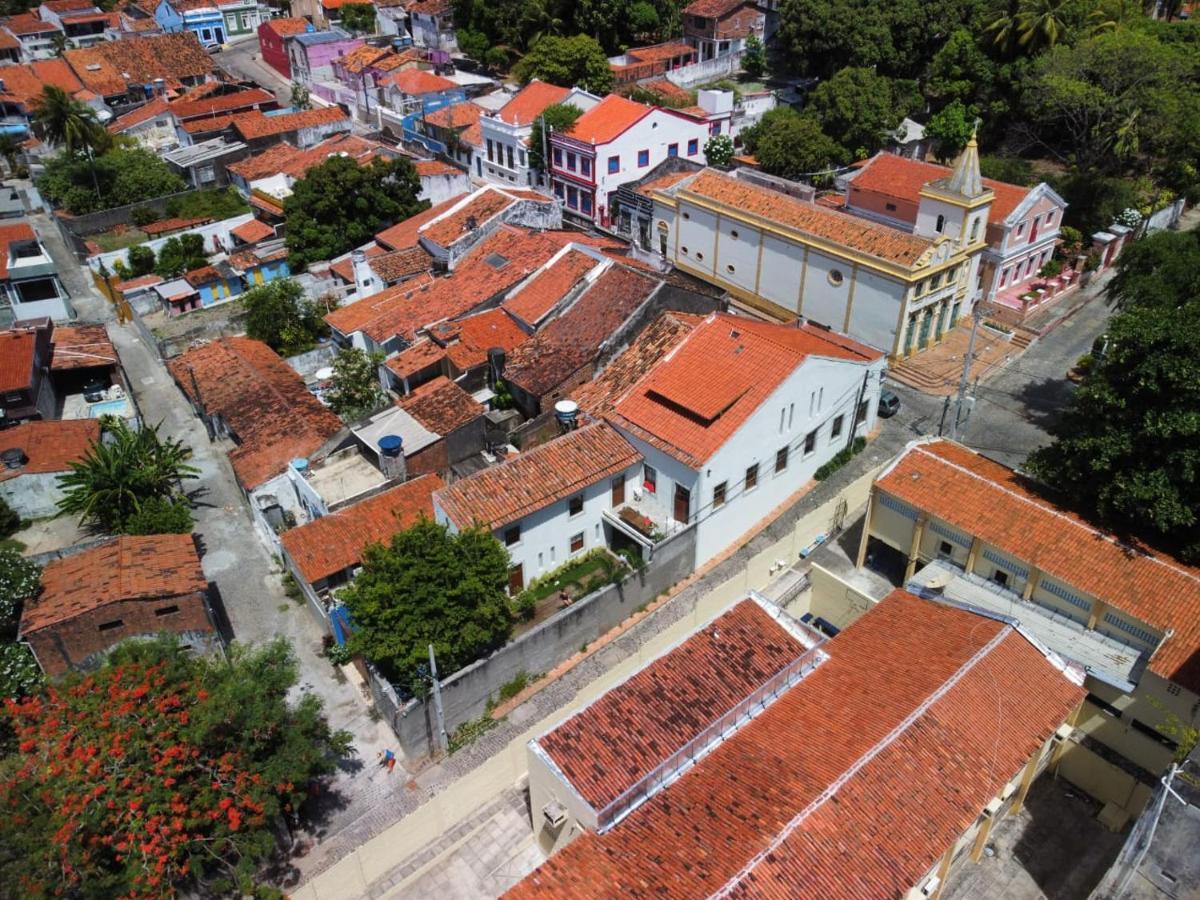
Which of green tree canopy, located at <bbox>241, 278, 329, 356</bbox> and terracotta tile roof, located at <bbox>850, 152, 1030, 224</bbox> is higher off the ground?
terracotta tile roof, located at <bbox>850, 152, 1030, 224</bbox>

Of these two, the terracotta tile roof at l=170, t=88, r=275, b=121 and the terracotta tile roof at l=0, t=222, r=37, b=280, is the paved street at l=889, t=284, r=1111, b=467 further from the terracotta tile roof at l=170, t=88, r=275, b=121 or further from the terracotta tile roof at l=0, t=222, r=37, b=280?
the terracotta tile roof at l=170, t=88, r=275, b=121

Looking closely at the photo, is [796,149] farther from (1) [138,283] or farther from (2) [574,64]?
(1) [138,283]

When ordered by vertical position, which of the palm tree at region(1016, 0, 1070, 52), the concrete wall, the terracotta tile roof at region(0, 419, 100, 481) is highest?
the palm tree at region(1016, 0, 1070, 52)

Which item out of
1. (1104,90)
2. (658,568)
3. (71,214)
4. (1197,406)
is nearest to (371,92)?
(71,214)

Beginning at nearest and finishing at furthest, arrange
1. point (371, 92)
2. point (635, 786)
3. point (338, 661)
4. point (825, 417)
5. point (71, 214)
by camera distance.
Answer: point (635, 786)
point (338, 661)
point (825, 417)
point (71, 214)
point (371, 92)

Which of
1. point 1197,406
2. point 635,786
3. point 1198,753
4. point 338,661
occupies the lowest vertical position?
point 338,661

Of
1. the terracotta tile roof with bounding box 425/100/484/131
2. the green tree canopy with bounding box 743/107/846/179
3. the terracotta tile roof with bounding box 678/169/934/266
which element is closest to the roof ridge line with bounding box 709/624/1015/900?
the terracotta tile roof with bounding box 678/169/934/266

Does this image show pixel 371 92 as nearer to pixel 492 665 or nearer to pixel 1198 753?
Answer: pixel 492 665
